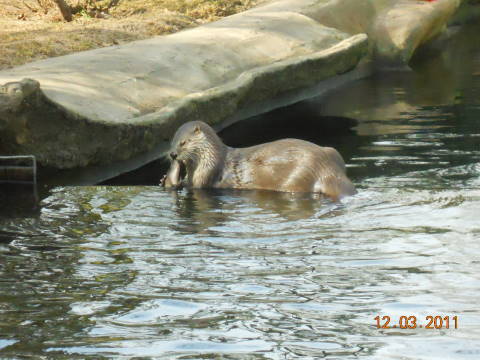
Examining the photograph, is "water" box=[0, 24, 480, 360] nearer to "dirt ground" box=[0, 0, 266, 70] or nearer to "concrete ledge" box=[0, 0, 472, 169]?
"concrete ledge" box=[0, 0, 472, 169]

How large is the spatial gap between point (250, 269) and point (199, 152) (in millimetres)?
2814

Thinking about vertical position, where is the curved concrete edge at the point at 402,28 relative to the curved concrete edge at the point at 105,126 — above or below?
above

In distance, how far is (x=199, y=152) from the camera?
Answer: 25.2 ft

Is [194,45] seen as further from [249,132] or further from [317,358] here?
[317,358]

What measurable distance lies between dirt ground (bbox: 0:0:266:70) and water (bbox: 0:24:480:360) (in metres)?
4.27

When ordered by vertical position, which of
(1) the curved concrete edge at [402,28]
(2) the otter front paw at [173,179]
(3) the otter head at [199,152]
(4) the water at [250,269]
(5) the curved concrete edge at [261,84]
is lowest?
(4) the water at [250,269]

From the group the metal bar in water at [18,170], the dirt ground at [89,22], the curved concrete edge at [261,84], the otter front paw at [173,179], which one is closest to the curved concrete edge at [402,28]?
the curved concrete edge at [261,84]

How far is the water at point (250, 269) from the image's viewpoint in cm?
392

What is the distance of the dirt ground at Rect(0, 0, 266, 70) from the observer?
36.6ft

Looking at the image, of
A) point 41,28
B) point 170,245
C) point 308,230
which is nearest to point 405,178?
point 308,230

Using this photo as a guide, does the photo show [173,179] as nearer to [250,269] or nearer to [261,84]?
[250,269]

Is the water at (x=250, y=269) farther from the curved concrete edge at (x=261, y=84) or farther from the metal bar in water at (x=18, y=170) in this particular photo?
the curved concrete edge at (x=261, y=84)

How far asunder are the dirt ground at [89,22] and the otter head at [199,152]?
10.9 feet

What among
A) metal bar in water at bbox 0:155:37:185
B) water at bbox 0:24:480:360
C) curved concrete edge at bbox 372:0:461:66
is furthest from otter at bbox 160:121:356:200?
curved concrete edge at bbox 372:0:461:66
